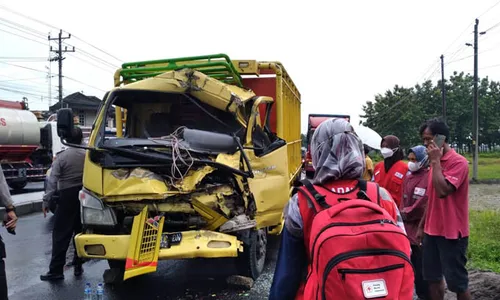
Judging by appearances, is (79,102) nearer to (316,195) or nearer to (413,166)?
(413,166)

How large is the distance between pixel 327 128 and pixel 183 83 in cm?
360

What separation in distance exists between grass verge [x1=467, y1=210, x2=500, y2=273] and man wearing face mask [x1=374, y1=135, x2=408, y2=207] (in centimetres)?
195

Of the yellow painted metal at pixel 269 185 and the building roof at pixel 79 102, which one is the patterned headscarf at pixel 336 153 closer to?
the yellow painted metal at pixel 269 185

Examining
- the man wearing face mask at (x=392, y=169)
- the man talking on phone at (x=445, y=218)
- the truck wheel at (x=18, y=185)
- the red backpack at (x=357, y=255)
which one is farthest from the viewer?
the truck wheel at (x=18, y=185)

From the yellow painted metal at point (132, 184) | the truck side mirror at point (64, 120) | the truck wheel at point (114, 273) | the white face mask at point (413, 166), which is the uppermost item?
the truck side mirror at point (64, 120)

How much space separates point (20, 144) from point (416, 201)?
657 inches

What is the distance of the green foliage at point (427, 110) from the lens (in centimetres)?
4594

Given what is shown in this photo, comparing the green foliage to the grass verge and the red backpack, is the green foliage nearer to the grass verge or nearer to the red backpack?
the grass verge

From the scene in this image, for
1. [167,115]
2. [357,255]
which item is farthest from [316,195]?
[167,115]

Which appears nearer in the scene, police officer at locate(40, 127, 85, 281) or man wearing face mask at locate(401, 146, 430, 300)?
man wearing face mask at locate(401, 146, 430, 300)

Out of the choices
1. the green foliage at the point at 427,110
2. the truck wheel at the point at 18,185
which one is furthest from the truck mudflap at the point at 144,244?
the green foliage at the point at 427,110

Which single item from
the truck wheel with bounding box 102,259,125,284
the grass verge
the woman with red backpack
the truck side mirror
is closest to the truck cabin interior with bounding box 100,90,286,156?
the truck side mirror

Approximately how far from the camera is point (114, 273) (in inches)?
226

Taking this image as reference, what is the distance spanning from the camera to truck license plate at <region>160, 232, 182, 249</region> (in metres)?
4.89
